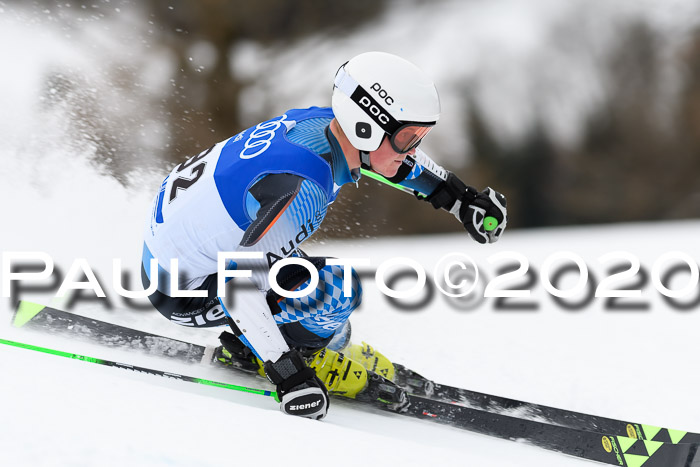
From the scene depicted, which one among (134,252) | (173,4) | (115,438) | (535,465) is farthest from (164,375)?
(173,4)

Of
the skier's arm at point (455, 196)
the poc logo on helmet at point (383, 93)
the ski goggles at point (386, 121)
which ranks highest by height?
the poc logo on helmet at point (383, 93)

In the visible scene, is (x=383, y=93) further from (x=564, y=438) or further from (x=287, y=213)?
(x=564, y=438)

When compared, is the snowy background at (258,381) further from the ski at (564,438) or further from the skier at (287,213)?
the skier at (287,213)

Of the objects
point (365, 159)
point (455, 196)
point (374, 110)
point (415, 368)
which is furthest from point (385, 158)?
point (415, 368)

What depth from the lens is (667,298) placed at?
3781 mm

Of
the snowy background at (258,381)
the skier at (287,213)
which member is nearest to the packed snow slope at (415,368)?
the snowy background at (258,381)

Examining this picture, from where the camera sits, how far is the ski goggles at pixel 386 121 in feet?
6.80

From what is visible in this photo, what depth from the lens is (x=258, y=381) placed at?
2564 millimetres

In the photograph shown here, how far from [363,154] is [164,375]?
905 millimetres

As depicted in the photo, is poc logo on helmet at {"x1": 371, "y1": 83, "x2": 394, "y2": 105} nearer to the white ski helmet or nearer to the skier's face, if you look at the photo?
the white ski helmet

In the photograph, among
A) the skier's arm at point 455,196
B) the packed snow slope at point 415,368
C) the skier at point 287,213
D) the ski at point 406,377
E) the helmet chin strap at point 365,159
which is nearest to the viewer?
the packed snow slope at point 415,368

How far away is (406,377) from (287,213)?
3.50 feet

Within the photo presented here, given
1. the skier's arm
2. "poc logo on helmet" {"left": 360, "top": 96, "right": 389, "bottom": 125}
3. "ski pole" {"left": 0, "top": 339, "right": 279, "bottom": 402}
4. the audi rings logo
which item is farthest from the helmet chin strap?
"ski pole" {"left": 0, "top": 339, "right": 279, "bottom": 402}

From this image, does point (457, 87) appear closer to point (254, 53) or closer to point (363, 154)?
point (254, 53)
